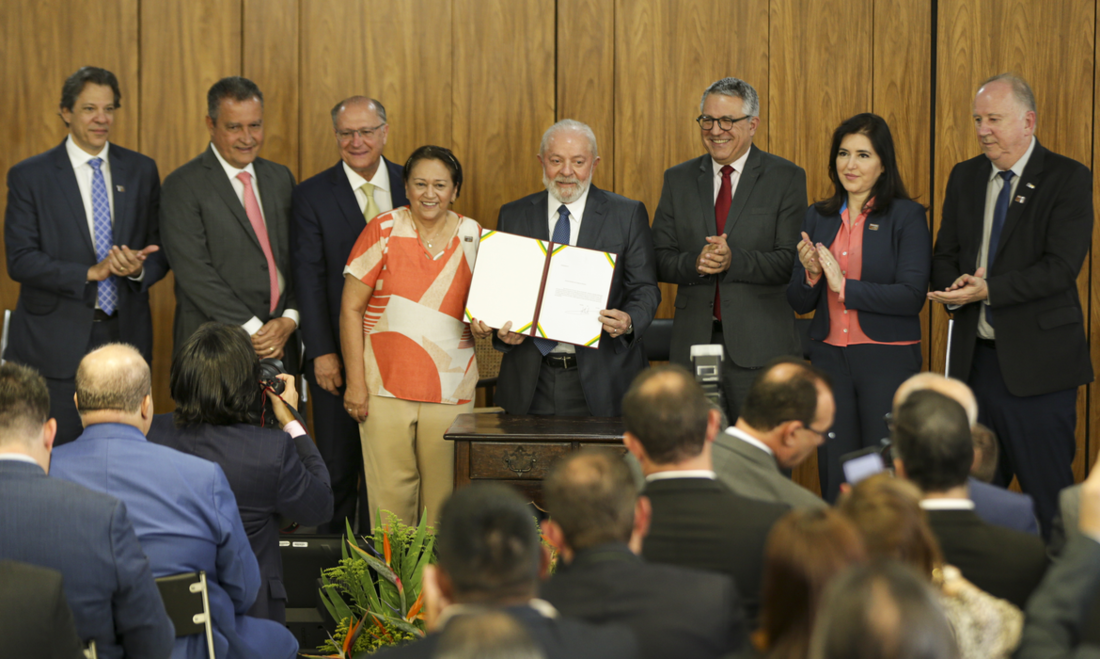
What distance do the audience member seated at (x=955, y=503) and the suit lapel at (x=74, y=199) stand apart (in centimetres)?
352

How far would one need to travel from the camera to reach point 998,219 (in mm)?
3828

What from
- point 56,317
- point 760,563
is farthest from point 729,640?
point 56,317

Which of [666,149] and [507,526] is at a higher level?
[666,149]

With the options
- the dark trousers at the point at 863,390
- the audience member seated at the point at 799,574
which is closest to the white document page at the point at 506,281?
the dark trousers at the point at 863,390

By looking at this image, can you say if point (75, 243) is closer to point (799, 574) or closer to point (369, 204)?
point (369, 204)

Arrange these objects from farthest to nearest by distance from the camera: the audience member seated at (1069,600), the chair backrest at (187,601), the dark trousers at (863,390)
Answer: the dark trousers at (863,390) < the chair backrest at (187,601) < the audience member seated at (1069,600)

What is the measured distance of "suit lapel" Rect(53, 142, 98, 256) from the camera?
4281 mm

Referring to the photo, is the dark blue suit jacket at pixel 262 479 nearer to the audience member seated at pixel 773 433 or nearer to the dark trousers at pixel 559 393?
the audience member seated at pixel 773 433

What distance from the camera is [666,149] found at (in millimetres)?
5363

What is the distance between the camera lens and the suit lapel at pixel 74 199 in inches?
169

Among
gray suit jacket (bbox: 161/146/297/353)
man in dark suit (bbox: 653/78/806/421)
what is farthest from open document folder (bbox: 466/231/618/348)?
gray suit jacket (bbox: 161/146/297/353)

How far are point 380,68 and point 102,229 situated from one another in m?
1.71

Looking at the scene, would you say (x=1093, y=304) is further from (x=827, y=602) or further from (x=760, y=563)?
(x=827, y=602)

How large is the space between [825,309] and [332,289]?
2.00m
